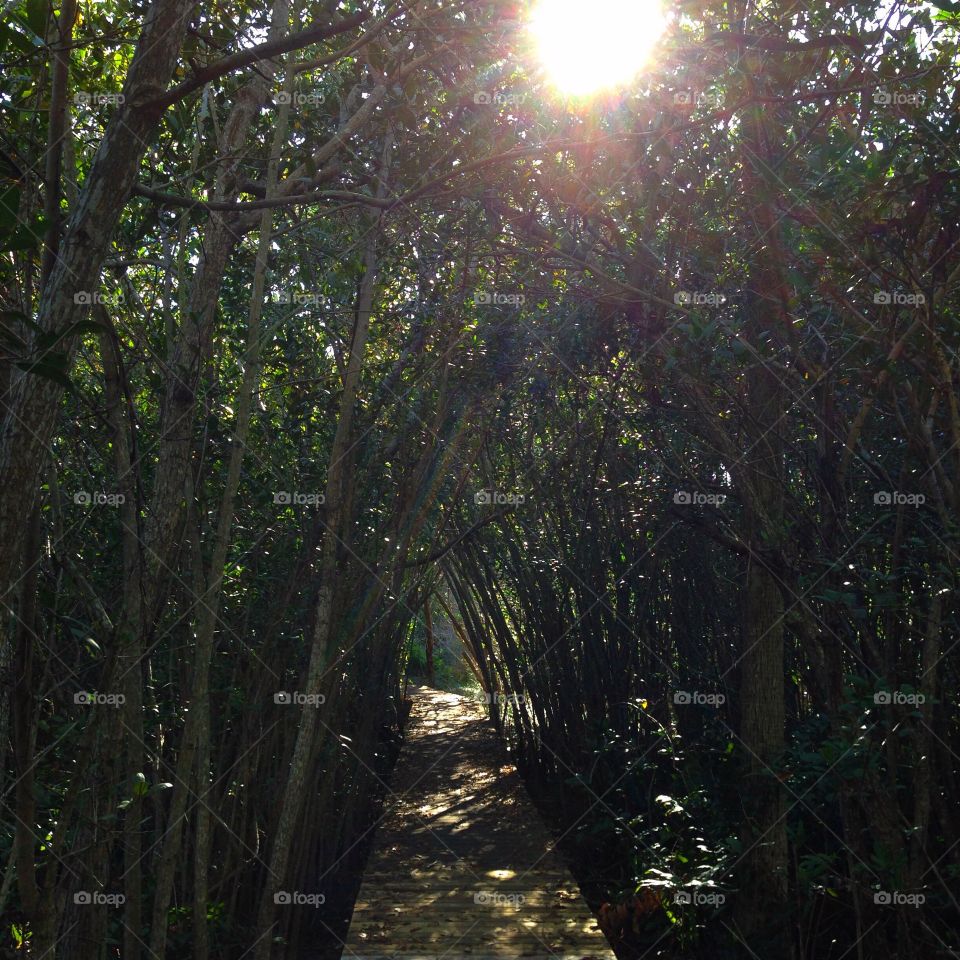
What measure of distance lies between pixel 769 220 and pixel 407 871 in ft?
11.3

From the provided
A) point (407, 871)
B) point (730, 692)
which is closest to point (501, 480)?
point (730, 692)

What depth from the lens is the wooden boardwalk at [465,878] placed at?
388cm

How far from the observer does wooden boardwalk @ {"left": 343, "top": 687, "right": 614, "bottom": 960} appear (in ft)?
12.7

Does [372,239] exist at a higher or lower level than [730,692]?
higher

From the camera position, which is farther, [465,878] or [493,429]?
[493,429]

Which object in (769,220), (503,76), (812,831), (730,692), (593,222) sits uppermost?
(503,76)

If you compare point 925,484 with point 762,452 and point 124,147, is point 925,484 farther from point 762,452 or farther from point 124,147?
point 124,147

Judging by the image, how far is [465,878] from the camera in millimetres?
4922

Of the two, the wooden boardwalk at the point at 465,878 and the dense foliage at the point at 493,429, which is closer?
the dense foliage at the point at 493,429

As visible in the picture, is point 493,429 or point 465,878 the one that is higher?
point 493,429

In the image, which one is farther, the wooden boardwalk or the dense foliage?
the wooden boardwalk

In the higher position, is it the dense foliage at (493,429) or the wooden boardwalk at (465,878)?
the dense foliage at (493,429)

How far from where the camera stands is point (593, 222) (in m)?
4.16

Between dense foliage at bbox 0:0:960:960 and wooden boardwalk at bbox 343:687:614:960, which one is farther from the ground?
dense foliage at bbox 0:0:960:960
